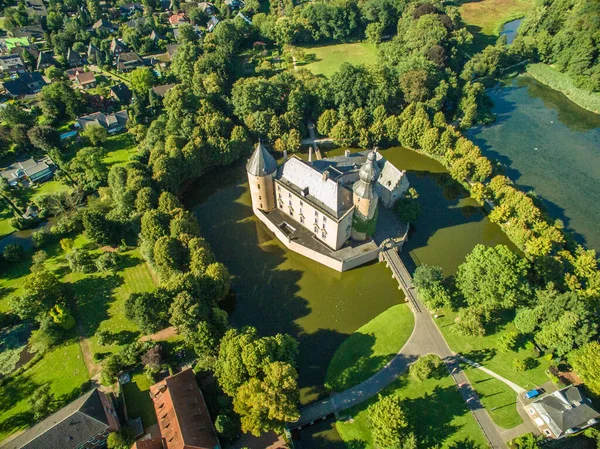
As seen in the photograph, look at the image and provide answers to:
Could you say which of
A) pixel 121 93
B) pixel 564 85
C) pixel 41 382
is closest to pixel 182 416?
pixel 41 382

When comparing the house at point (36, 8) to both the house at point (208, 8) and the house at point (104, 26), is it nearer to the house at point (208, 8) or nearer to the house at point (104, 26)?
the house at point (104, 26)

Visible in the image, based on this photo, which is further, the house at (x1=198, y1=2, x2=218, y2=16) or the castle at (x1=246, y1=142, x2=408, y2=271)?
the house at (x1=198, y1=2, x2=218, y2=16)

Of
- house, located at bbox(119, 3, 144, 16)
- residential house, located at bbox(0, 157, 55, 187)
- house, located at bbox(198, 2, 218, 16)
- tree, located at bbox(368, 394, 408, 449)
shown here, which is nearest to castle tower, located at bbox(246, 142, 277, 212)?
tree, located at bbox(368, 394, 408, 449)

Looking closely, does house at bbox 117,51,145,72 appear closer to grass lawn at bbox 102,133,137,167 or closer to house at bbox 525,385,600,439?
grass lawn at bbox 102,133,137,167

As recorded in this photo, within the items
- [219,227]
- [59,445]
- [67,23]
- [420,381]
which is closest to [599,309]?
[420,381]

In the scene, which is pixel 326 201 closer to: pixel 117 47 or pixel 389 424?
pixel 389 424
